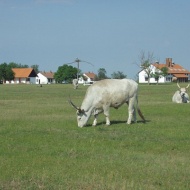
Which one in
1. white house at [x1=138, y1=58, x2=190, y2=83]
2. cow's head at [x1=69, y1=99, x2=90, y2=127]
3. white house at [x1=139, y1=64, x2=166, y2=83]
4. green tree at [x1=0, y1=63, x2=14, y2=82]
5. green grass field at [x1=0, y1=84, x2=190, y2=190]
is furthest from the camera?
green tree at [x1=0, y1=63, x2=14, y2=82]

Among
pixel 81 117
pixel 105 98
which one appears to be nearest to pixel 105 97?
pixel 105 98

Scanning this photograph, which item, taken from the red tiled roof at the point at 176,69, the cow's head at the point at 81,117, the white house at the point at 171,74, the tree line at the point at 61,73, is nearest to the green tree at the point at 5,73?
the tree line at the point at 61,73

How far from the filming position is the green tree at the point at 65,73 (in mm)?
187625

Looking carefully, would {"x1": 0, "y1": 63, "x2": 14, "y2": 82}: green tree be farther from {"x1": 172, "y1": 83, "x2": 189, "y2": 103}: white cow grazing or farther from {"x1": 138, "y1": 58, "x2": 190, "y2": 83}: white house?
{"x1": 172, "y1": 83, "x2": 189, "y2": 103}: white cow grazing

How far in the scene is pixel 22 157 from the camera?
1234 cm

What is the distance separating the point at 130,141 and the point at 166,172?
457 centimetres

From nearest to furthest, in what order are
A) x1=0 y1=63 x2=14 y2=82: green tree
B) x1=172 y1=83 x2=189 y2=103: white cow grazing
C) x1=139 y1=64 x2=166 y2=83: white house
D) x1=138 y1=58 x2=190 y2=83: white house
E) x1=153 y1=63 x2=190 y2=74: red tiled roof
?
x1=172 y1=83 x2=189 y2=103: white cow grazing < x1=139 y1=64 x2=166 y2=83: white house < x1=138 y1=58 x2=190 y2=83: white house < x1=0 y1=63 x2=14 y2=82: green tree < x1=153 y1=63 x2=190 y2=74: red tiled roof

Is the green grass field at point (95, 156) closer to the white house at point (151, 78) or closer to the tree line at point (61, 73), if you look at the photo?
the white house at point (151, 78)

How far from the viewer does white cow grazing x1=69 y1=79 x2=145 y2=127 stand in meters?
19.8

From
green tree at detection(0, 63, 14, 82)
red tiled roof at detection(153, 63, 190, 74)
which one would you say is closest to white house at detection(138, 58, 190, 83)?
red tiled roof at detection(153, 63, 190, 74)

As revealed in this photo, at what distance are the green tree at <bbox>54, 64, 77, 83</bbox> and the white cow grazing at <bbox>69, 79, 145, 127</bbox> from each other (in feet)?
547

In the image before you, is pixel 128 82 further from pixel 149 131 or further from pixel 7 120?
pixel 7 120

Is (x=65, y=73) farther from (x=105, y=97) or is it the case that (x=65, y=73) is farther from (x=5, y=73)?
(x=105, y=97)

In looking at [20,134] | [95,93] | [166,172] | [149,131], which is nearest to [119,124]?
[95,93]
